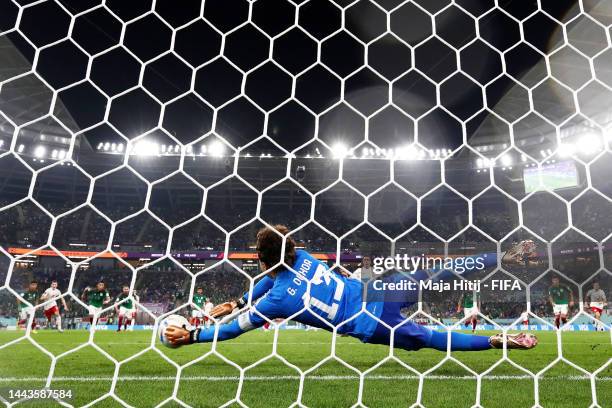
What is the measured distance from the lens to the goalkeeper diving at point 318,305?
5.44 feet

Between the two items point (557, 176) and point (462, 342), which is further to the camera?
point (557, 176)

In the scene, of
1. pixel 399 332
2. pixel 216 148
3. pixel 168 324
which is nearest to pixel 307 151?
pixel 216 148

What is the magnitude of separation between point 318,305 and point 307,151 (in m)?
9.58

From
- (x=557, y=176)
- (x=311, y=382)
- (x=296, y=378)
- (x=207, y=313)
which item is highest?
(x=207, y=313)

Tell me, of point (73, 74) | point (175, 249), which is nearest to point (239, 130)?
point (73, 74)

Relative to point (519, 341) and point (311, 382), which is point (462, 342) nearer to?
point (519, 341)

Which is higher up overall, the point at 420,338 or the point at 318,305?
the point at 318,305

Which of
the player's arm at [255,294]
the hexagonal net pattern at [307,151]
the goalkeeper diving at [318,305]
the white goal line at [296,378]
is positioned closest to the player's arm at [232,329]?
the goalkeeper diving at [318,305]

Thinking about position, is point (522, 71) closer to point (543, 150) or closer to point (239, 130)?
point (239, 130)

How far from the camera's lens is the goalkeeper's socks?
218 cm

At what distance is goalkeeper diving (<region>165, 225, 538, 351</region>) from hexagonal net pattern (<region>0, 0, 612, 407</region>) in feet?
0.38

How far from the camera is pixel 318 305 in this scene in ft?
6.07

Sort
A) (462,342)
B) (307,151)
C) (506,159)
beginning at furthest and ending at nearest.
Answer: (506,159) → (307,151) → (462,342)

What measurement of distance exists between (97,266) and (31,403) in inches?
448
